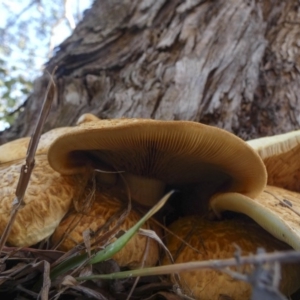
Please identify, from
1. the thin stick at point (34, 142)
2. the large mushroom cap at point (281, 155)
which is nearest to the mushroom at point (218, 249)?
the large mushroom cap at point (281, 155)

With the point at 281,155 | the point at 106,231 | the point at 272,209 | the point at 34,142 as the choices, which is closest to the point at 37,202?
the point at 106,231

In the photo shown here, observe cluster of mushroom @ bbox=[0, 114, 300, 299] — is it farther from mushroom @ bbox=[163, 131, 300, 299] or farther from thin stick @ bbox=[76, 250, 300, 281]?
thin stick @ bbox=[76, 250, 300, 281]

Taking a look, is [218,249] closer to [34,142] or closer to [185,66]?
[34,142]

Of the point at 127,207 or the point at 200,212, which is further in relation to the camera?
the point at 200,212

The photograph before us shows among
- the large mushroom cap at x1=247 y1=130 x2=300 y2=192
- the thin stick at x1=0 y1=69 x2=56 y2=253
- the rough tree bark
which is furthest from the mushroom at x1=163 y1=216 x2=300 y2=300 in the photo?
the rough tree bark

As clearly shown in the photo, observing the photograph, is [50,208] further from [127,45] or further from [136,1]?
[136,1]

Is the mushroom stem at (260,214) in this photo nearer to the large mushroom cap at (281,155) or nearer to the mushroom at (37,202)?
the large mushroom cap at (281,155)

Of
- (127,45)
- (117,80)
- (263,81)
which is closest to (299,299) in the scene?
(263,81)
